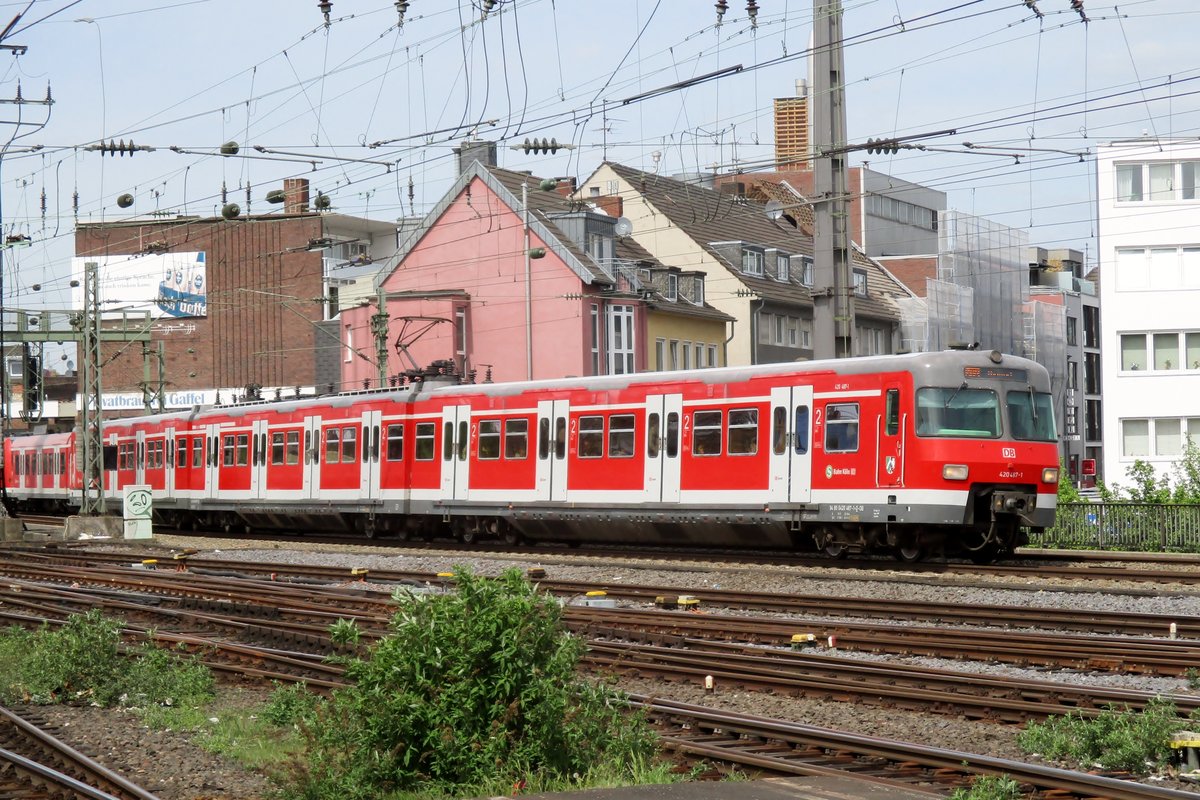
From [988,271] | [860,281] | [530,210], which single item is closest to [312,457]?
[530,210]

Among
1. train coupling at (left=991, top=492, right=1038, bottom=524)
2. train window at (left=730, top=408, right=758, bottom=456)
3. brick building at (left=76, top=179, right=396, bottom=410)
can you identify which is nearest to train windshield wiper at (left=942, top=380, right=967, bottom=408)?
train coupling at (left=991, top=492, right=1038, bottom=524)

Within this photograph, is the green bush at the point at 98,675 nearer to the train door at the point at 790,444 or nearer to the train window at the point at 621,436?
the train door at the point at 790,444

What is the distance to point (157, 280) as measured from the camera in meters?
84.5

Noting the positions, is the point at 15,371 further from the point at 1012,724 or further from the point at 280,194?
the point at 1012,724

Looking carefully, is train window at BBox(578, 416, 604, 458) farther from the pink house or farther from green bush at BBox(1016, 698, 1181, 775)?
the pink house

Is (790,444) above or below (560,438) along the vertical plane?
below

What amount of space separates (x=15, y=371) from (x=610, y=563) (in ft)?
320

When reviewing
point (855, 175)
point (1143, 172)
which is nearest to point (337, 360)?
point (855, 175)

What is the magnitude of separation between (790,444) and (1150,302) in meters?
27.7

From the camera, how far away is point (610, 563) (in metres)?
23.8

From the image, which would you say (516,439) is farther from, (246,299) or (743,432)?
(246,299)

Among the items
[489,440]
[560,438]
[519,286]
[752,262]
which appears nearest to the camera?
[560,438]

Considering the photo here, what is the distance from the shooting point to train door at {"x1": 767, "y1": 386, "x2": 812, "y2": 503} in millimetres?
22891

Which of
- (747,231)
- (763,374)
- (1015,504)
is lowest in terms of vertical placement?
(1015,504)
